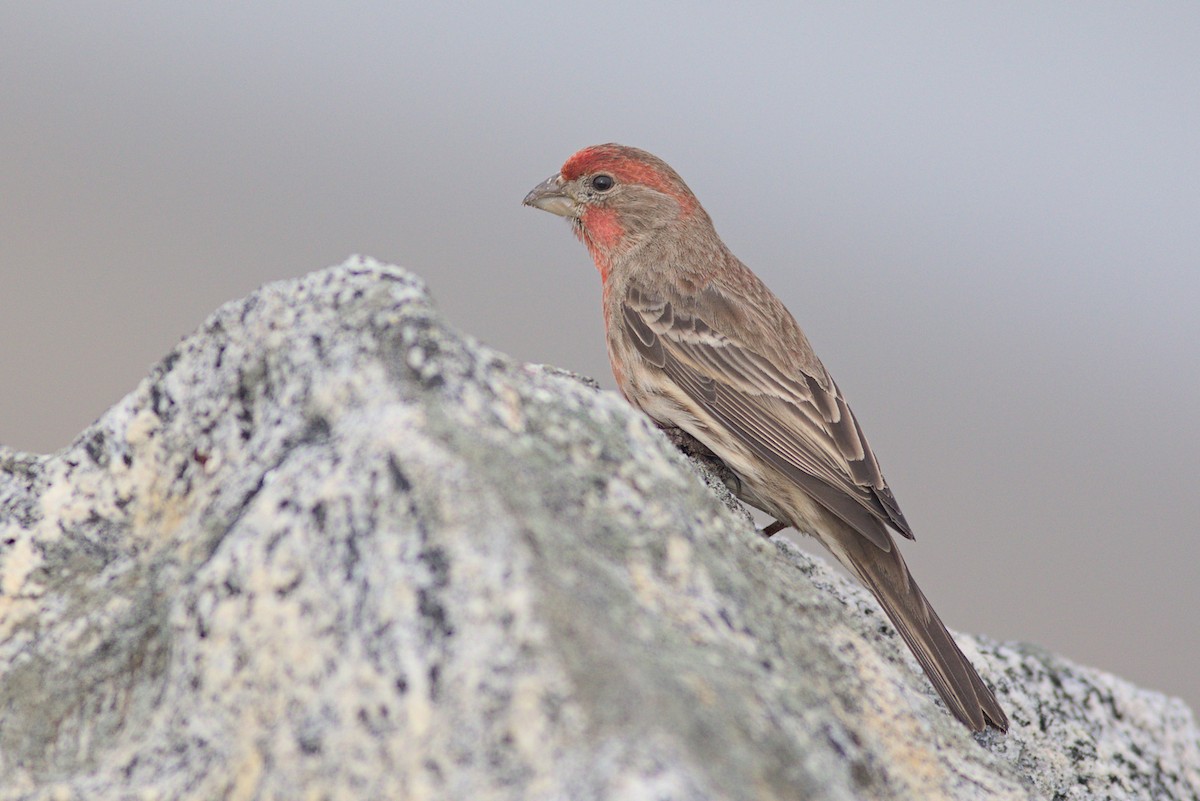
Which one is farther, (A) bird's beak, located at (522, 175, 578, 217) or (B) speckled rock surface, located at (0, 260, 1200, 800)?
(A) bird's beak, located at (522, 175, 578, 217)

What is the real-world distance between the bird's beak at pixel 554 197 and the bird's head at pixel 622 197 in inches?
1.7

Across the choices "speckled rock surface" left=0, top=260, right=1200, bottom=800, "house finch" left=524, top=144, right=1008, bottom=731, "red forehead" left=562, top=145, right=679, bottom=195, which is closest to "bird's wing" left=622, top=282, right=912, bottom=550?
"house finch" left=524, top=144, right=1008, bottom=731

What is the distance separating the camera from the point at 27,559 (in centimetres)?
238

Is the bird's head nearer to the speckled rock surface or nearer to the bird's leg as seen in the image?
the bird's leg

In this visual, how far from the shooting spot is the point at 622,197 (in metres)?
5.75

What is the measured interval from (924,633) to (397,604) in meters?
2.02

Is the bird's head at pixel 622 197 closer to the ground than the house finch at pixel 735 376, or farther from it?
farther from it

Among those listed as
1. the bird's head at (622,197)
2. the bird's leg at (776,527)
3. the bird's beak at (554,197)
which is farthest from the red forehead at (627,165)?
the bird's leg at (776,527)

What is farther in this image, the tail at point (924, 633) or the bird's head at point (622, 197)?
the bird's head at point (622, 197)

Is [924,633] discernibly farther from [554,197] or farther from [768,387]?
[554,197]

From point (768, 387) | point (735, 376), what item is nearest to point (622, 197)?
point (735, 376)

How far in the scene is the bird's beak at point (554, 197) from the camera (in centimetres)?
586

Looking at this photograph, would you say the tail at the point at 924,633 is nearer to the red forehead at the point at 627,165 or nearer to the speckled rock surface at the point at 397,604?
the speckled rock surface at the point at 397,604

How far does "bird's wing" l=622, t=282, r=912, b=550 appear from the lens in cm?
412
